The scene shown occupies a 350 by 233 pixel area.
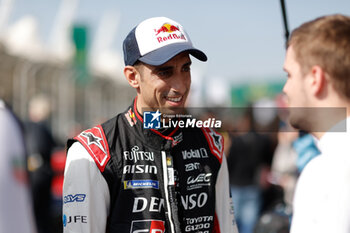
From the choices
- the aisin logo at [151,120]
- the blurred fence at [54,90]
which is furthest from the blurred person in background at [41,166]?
the aisin logo at [151,120]

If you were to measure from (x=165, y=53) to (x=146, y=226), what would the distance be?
0.81m

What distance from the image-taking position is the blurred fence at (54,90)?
1341 centimetres

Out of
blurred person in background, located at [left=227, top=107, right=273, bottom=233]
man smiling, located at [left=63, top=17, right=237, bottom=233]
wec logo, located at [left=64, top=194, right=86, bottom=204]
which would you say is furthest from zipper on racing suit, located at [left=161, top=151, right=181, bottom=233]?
blurred person in background, located at [left=227, top=107, right=273, bottom=233]

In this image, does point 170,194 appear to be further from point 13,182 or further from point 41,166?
point 41,166

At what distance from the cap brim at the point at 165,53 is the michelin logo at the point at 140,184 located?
558 mm

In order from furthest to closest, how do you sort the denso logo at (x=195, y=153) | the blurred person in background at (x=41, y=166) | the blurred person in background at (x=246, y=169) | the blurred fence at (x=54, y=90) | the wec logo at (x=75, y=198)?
the blurred fence at (x=54, y=90) → the blurred person in background at (x=246, y=169) → the blurred person in background at (x=41, y=166) → the denso logo at (x=195, y=153) → the wec logo at (x=75, y=198)

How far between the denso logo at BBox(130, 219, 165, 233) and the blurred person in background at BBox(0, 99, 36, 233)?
875mm

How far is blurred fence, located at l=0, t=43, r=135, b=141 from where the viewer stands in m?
13.4

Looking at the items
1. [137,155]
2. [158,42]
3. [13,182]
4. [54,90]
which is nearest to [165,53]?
[158,42]

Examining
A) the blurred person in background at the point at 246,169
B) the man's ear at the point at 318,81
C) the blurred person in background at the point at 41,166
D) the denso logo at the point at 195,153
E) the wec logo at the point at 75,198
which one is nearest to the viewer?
the man's ear at the point at 318,81

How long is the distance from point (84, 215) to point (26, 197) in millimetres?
825

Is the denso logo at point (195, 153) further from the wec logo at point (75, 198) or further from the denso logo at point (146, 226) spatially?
the wec logo at point (75, 198)

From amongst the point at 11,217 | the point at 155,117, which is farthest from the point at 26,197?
the point at 155,117

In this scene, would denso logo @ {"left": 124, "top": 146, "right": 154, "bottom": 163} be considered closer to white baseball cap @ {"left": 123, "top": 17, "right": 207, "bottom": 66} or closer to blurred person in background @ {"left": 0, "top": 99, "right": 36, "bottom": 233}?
white baseball cap @ {"left": 123, "top": 17, "right": 207, "bottom": 66}
